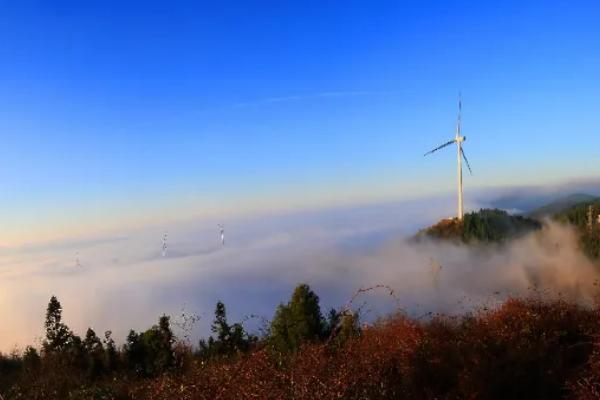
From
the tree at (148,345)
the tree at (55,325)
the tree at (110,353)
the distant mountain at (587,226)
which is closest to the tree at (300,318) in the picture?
the tree at (148,345)

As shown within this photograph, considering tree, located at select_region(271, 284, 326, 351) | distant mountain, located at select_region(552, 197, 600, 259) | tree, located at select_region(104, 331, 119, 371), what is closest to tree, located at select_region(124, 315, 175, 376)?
tree, located at select_region(104, 331, 119, 371)

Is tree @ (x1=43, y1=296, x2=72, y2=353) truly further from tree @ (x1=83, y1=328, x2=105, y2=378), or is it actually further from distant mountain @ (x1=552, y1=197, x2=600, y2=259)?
distant mountain @ (x1=552, y1=197, x2=600, y2=259)

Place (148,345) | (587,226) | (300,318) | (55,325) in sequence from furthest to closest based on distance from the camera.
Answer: (587,226) → (55,325) → (148,345) → (300,318)

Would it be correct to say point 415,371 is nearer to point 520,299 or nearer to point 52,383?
point 520,299

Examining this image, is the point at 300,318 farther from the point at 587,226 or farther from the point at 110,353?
the point at 587,226

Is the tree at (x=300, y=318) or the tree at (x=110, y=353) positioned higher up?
the tree at (x=300, y=318)

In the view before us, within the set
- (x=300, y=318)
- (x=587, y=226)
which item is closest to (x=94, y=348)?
(x=300, y=318)

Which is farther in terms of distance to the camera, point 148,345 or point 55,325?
point 55,325

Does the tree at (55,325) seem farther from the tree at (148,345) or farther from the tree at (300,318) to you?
the tree at (300,318)
